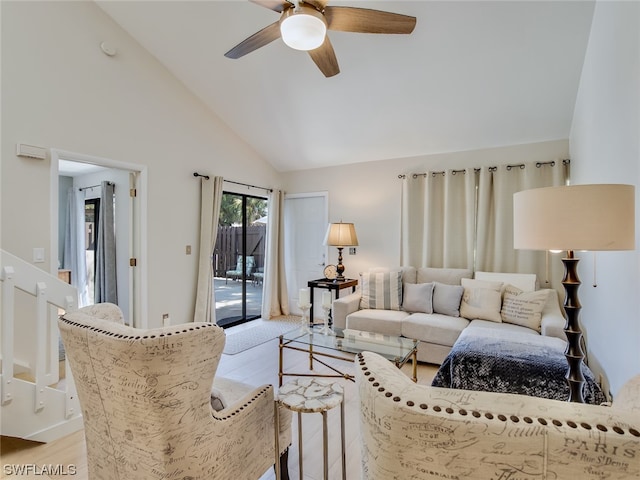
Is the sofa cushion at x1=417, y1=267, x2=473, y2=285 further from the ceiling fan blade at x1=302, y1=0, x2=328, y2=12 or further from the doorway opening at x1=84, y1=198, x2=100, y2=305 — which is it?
the doorway opening at x1=84, y1=198, x2=100, y2=305

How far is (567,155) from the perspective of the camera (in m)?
3.56

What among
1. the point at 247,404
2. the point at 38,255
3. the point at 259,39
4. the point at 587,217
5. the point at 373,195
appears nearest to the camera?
the point at 587,217

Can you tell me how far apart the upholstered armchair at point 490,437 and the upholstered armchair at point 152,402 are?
663 millimetres

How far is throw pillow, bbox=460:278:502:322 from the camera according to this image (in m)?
3.27

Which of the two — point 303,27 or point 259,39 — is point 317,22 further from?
point 259,39

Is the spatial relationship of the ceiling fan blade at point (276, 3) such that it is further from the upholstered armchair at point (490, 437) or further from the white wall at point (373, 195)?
the white wall at point (373, 195)

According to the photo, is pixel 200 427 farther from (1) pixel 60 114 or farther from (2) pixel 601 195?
(1) pixel 60 114

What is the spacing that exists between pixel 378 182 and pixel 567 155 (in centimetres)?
217

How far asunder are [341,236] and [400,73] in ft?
6.62

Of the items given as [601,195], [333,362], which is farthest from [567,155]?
[333,362]

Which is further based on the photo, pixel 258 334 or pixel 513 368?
pixel 258 334

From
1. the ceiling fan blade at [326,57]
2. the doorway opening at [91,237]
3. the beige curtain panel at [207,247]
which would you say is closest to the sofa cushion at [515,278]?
the ceiling fan blade at [326,57]

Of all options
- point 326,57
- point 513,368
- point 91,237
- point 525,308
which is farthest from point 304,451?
point 91,237

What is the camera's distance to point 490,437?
1.83 feet
